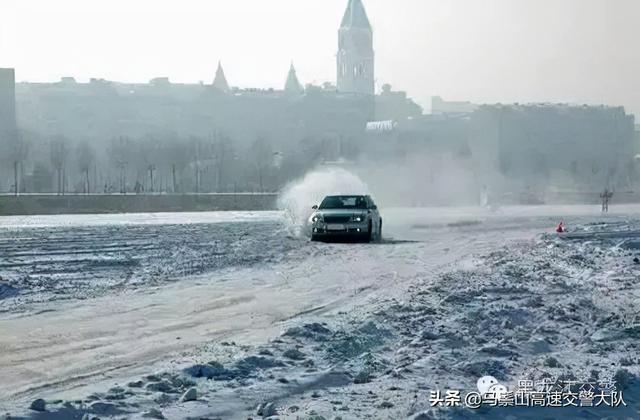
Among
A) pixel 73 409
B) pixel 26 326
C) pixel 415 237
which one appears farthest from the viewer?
pixel 415 237

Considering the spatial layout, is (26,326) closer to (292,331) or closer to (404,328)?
(292,331)

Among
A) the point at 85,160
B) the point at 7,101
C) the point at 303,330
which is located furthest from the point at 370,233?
the point at 7,101

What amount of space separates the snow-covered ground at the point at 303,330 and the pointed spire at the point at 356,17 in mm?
166217

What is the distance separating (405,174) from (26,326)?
85893 mm

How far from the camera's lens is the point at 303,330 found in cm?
1144

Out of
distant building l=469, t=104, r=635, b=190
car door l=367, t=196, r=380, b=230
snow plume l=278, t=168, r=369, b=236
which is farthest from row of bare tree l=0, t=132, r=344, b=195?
car door l=367, t=196, r=380, b=230

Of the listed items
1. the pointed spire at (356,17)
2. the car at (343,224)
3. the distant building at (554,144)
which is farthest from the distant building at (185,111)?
the car at (343,224)

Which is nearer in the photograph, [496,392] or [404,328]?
[496,392]

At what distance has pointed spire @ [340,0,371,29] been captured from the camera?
186 m

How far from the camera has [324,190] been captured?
47250 millimetres

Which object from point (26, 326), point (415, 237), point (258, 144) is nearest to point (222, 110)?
point (258, 144)

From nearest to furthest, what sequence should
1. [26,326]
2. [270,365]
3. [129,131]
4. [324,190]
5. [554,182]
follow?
[270,365], [26,326], [324,190], [554,182], [129,131]

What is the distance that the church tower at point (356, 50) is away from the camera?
185500 millimetres

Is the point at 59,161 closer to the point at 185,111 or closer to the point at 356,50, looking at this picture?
the point at 185,111
